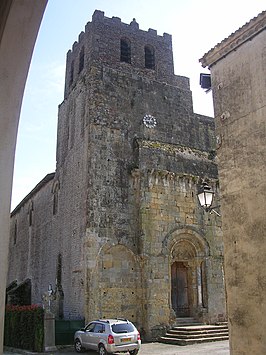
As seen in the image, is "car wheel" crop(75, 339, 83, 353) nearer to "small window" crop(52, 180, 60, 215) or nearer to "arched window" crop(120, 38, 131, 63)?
"small window" crop(52, 180, 60, 215)

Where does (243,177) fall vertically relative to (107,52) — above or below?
below

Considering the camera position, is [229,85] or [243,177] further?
[229,85]

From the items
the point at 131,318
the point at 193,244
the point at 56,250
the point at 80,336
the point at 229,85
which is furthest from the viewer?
the point at 56,250

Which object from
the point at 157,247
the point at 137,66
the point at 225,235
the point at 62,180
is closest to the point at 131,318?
the point at 157,247

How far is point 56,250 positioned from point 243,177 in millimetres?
14539

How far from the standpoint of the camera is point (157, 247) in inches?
676

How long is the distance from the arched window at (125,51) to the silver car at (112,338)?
13764mm

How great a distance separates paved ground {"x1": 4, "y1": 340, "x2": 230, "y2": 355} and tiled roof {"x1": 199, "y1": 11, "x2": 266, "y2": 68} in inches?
345

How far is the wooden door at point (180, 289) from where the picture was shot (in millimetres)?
18328

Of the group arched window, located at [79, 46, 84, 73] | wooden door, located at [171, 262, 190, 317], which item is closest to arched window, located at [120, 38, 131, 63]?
arched window, located at [79, 46, 84, 73]

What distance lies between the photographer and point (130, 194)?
17.8m

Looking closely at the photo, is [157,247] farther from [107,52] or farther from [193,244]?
[107,52]

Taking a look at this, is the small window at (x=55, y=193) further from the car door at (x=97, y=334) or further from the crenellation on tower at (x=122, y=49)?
the car door at (x=97, y=334)

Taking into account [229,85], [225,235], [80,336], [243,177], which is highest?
[229,85]
